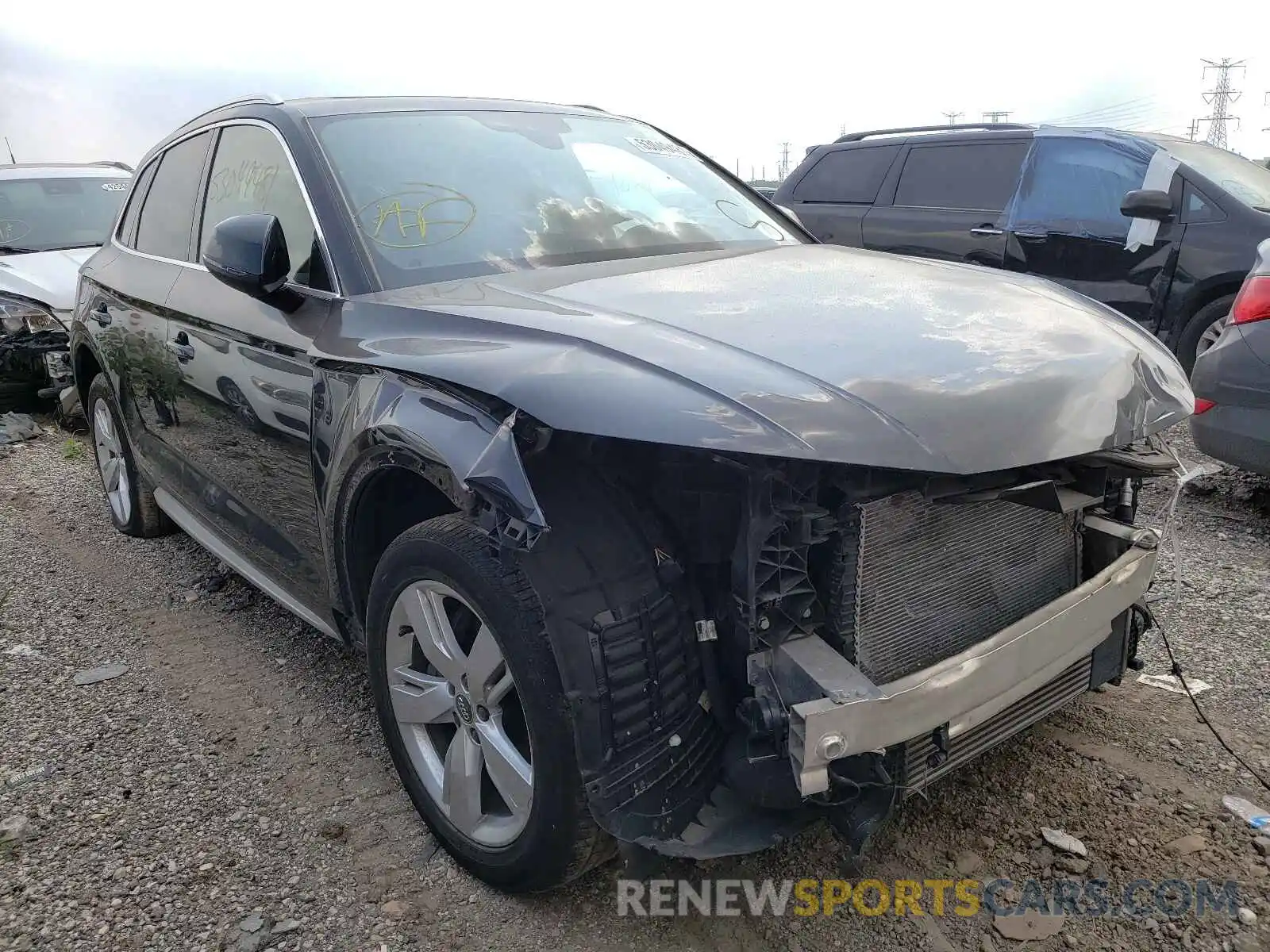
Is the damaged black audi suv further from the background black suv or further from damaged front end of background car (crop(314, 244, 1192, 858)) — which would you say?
the background black suv

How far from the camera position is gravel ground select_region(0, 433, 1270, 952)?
83.9 inches

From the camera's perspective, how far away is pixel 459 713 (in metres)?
2.21

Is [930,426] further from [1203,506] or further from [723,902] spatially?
[1203,506]

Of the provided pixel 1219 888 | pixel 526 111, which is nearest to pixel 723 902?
pixel 1219 888

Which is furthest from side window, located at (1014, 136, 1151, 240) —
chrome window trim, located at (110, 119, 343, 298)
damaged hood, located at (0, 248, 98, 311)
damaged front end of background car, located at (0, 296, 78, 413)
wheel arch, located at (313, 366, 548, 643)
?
damaged front end of background car, located at (0, 296, 78, 413)

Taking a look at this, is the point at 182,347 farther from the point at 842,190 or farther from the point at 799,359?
the point at 842,190

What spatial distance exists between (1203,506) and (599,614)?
3.88 metres

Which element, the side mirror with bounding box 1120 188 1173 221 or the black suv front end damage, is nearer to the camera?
the black suv front end damage

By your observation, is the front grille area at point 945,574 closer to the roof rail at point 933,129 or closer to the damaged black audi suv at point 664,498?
the damaged black audi suv at point 664,498

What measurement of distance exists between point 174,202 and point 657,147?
198 cm

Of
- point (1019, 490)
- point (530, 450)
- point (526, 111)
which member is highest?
point (526, 111)

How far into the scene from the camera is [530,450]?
6.20 feet

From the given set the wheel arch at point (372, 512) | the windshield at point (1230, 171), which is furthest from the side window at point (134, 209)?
the windshield at point (1230, 171)

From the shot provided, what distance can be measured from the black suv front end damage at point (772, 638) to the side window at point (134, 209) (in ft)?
10.8
